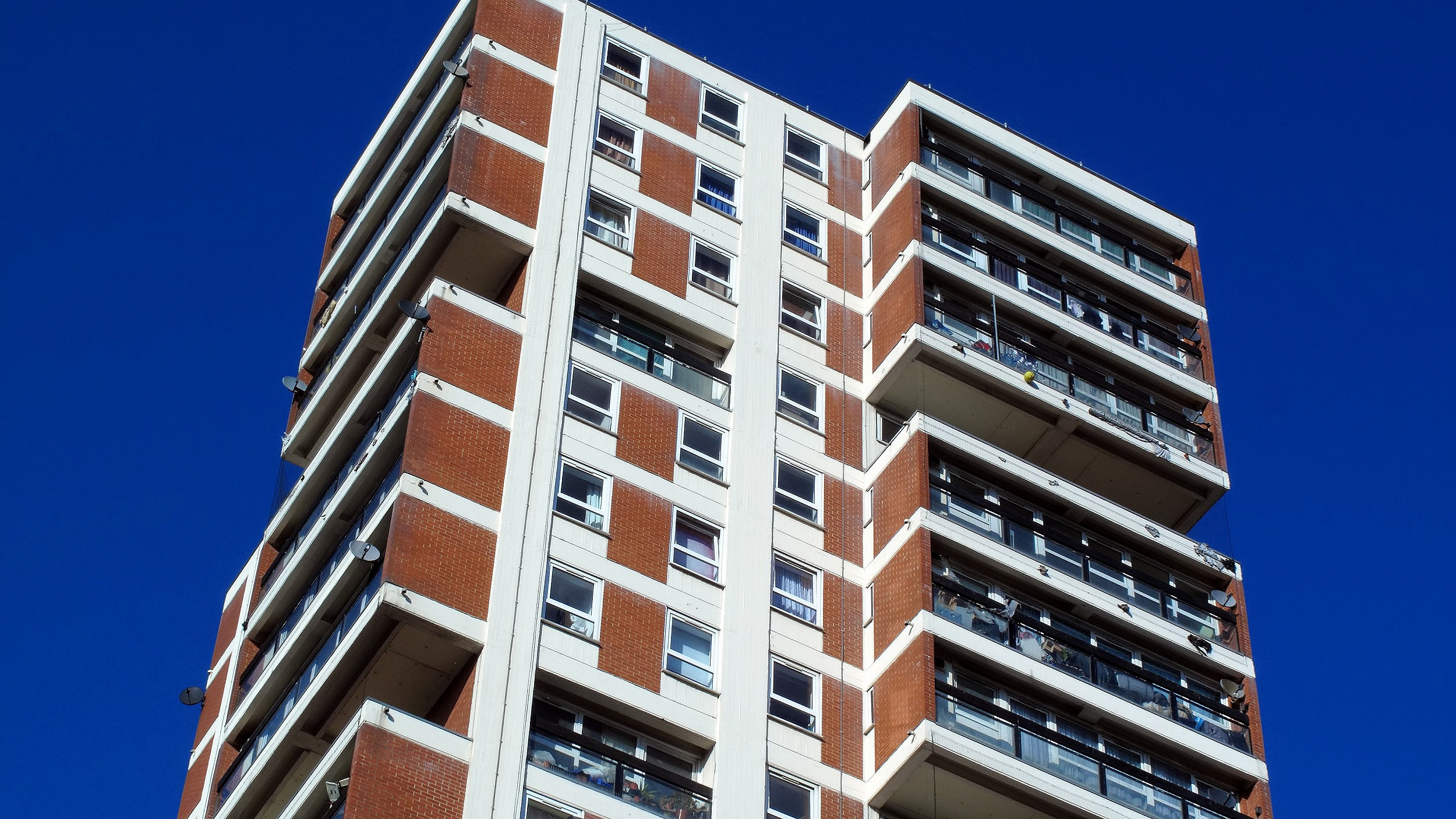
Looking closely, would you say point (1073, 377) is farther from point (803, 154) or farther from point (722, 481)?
point (722, 481)

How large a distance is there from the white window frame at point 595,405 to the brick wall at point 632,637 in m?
3.65

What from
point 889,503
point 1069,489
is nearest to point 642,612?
point 889,503

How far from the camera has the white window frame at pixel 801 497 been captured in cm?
4181

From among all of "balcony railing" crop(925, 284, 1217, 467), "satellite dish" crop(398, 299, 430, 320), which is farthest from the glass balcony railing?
"satellite dish" crop(398, 299, 430, 320)

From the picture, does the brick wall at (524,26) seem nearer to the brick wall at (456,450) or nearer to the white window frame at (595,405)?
the white window frame at (595,405)

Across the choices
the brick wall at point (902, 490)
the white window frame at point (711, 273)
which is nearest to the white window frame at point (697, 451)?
the brick wall at point (902, 490)

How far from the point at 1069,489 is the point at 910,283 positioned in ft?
18.3

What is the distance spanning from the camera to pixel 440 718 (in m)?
36.1

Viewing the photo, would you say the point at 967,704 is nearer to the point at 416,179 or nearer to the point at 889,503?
the point at 889,503

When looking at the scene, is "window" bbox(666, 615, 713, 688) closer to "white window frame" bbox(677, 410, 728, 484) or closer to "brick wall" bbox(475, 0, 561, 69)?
"white window frame" bbox(677, 410, 728, 484)

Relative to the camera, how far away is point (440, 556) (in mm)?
36719

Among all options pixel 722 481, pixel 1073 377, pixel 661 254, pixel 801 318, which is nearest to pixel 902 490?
pixel 722 481

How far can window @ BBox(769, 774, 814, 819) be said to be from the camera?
3706 cm

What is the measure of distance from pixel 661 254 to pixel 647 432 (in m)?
5.17
